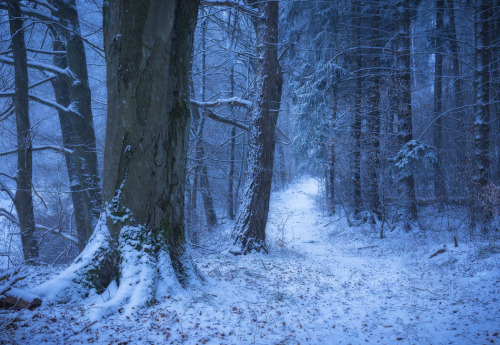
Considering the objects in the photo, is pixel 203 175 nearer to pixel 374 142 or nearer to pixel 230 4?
pixel 230 4

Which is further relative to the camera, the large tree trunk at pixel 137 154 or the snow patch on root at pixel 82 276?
the large tree trunk at pixel 137 154

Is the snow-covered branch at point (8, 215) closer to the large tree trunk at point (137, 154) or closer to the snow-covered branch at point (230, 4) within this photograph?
the large tree trunk at point (137, 154)

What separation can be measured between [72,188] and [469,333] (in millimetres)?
8928

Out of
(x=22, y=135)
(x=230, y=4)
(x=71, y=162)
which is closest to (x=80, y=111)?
(x=22, y=135)

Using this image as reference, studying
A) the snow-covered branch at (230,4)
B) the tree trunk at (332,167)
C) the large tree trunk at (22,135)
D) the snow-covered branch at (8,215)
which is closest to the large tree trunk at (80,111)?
the large tree trunk at (22,135)

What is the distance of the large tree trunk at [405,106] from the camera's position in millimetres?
10023

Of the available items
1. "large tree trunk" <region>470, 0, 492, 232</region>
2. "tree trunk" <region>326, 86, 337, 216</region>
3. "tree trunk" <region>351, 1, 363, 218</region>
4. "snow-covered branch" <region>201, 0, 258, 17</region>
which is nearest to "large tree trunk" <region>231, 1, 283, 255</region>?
"snow-covered branch" <region>201, 0, 258, 17</region>

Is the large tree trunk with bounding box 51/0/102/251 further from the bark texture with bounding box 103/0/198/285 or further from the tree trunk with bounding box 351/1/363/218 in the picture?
the tree trunk with bounding box 351/1/363/218

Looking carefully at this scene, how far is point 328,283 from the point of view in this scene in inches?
195

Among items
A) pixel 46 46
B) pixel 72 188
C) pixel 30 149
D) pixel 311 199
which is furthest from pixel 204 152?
pixel 311 199

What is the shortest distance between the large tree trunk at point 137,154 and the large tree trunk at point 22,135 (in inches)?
178

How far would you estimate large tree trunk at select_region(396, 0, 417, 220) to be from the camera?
32.9 ft

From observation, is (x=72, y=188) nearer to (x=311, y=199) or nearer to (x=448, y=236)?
(x=448, y=236)

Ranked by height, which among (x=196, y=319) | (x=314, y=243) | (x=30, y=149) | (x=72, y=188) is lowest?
(x=314, y=243)
